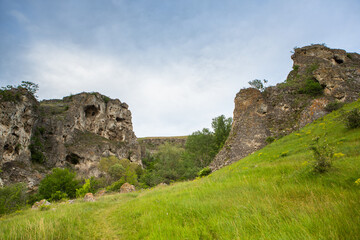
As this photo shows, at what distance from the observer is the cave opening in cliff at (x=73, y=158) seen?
46.7m

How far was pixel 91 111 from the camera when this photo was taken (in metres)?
61.7

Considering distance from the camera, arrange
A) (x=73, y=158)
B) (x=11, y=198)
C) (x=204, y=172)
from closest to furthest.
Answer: (x=11, y=198) → (x=204, y=172) → (x=73, y=158)

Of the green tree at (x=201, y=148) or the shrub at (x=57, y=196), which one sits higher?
the green tree at (x=201, y=148)

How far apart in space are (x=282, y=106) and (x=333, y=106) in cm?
Result: 536

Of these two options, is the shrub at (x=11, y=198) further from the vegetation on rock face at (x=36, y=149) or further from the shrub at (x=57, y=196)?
the vegetation on rock face at (x=36, y=149)

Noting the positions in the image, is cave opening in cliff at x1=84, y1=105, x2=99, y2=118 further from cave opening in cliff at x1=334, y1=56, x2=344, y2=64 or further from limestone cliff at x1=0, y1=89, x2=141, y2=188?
cave opening in cliff at x1=334, y1=56, x2=344, y2=64

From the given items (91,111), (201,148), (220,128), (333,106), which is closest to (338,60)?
(333,106)

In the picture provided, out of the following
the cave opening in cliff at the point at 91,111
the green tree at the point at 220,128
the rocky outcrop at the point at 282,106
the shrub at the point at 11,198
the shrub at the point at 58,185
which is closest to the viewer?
the shrub at the point at 11,198

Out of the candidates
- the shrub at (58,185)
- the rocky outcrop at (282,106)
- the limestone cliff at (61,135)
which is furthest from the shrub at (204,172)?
the limestone cliff at (61,135)

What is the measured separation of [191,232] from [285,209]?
1.61 m

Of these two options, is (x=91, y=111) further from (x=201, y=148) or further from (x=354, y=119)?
(x=354, y=119)

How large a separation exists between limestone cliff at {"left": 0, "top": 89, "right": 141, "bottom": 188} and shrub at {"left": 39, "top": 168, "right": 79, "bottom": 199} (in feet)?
33.4

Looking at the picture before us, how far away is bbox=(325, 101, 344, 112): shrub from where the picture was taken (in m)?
16.1

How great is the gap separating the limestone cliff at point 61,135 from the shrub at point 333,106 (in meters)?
47.6
